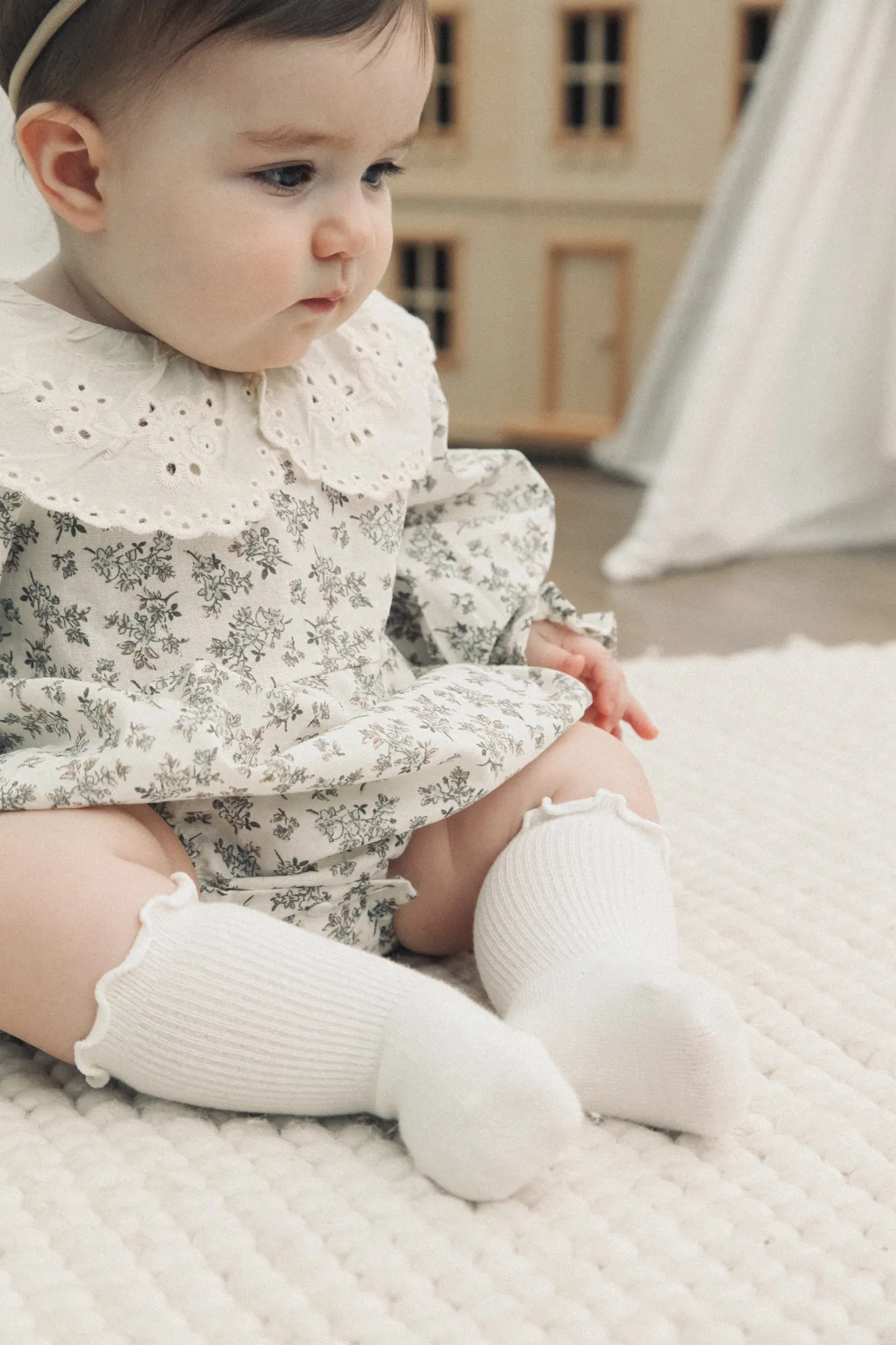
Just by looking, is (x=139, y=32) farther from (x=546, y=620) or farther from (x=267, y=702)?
(x=546, y=620)

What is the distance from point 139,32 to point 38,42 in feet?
0.15

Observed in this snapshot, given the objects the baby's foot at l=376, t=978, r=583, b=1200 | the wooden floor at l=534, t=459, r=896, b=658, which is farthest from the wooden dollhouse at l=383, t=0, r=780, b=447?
the baby's foot at l=376, t=978, r=583, b=1200

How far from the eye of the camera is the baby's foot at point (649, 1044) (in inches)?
20.8

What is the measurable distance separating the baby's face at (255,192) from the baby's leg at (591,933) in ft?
0.76

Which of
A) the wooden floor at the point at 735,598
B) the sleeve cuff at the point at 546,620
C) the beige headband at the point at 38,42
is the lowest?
the wooden floor at the point at 735,598

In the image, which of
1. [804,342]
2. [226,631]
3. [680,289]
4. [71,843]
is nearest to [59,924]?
[71,843]

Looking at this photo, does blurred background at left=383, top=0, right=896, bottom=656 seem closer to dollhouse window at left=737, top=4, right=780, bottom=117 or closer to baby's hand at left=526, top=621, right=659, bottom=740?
dollhouse window at left=737, top=4, right=780, bottom=117

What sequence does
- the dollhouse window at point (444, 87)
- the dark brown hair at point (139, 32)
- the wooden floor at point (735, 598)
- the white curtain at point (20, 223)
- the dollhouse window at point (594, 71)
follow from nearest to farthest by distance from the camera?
1. the dark brown hair at point (139, 32)
2. the white curtain at point (20, 223)
3. the wooden floor at point (735, 598)
4. the dollhouse window at point (594, 71)
5. the dollhouse window at point (444, 87)

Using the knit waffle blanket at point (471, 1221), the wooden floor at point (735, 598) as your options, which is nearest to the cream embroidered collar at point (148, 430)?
the knit waffle blanket at point (471, 1221)

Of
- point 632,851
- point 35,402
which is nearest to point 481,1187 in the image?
point 632,851

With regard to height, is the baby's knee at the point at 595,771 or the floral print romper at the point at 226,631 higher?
the floral print romper at the point at 226,631

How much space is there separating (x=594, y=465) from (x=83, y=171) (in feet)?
5.97

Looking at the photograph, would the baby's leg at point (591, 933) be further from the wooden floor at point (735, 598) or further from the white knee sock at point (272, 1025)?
the wooden floor at point (735, 598)

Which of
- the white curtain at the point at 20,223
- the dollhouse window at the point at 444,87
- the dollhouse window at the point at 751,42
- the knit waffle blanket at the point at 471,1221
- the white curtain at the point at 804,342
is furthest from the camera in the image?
the dollhouse window at the point at 444,87
